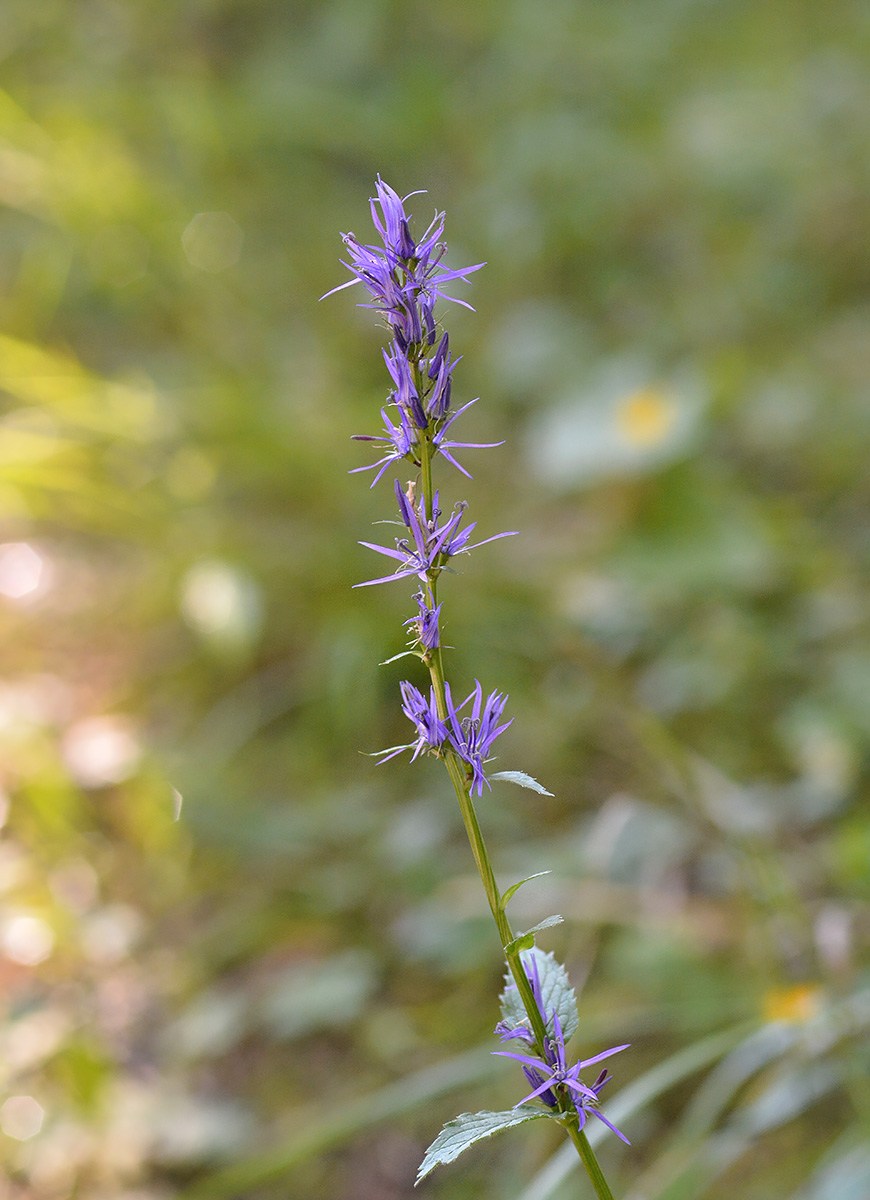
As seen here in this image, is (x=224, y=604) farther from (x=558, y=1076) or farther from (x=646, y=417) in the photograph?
(x=558, y=1076)

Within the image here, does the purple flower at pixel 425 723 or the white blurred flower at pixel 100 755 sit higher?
the white blurred flower at pixel 100 755

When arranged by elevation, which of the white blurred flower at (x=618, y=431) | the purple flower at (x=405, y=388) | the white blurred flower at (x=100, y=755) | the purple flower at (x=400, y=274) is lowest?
the purple flower at (x=405, y=388)

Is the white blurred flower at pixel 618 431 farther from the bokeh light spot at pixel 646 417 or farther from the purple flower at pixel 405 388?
the purple flower at pixel 405 388

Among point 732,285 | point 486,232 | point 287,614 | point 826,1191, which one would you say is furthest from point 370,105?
point 826,1191

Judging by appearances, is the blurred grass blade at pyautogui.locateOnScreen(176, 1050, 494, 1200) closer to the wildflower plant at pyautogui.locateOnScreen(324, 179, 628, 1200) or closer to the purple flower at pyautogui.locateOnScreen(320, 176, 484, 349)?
the wildflower plant at pyautogui.locateOnScreen(324, 179, 628, 1200)

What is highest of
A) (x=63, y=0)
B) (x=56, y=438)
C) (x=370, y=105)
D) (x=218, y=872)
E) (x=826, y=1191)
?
(x=63, y=0)

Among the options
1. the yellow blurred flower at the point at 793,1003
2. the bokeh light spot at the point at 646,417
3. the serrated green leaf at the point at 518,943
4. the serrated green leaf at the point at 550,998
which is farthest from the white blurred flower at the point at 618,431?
the serrated green leaf at the point at 518,943

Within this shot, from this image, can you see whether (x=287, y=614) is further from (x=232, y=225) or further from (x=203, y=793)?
(x=232, y=225)
